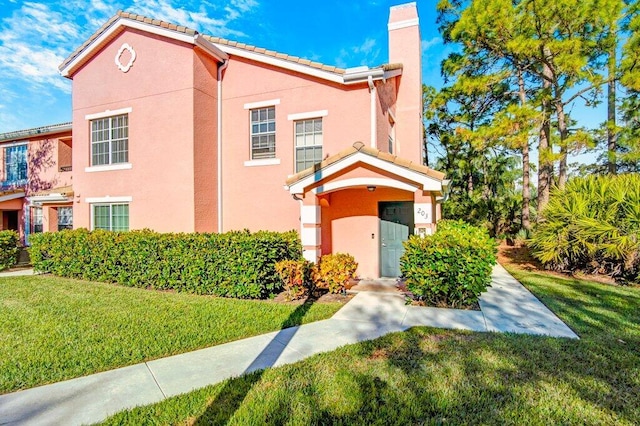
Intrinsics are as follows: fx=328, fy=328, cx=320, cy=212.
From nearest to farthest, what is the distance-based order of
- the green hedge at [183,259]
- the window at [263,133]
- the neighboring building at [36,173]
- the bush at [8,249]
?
the green hedge at [183,259] < the window at [263,133] < the bush at [8,249] < the neighboring building at [36,173]

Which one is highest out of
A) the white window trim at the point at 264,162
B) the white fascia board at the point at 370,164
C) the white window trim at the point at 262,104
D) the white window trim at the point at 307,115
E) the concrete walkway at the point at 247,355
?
the white window trim at the point at 262,104

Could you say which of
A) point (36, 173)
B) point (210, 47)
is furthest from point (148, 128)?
point (36, 173)

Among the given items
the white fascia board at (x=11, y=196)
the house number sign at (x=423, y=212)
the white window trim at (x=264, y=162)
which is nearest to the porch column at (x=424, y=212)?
the house number sign at (x=423, y=212)

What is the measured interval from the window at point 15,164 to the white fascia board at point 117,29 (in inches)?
325

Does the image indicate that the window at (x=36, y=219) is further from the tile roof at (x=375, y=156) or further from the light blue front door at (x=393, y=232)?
the light blue front door at (x=393, y=232)

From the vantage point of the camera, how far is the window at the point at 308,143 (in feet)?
37.1

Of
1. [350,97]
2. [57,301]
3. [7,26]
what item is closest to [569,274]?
[350,97]

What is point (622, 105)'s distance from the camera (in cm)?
1705

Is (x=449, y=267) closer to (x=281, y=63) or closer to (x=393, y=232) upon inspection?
(x=393, y=232)

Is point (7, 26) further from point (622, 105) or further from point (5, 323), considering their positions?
point (622, 105)

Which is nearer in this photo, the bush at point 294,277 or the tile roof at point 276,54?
the bush at point 294,277

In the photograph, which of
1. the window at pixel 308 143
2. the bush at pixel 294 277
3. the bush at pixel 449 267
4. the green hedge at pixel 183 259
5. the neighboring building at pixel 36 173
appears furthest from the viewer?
the neighboring building at pixel 36 173

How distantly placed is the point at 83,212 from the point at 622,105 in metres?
26.3

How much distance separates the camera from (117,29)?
12.8 metres
